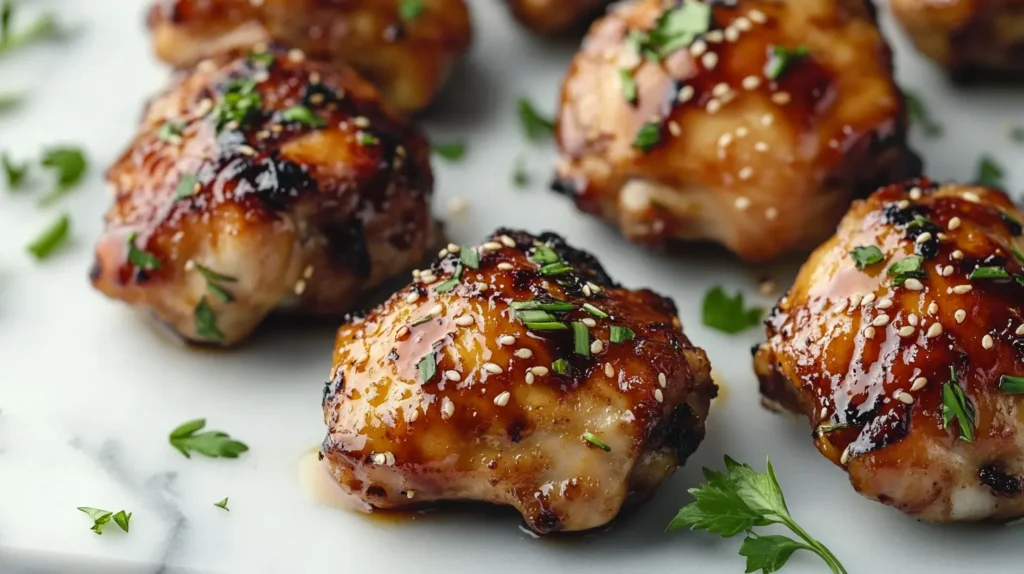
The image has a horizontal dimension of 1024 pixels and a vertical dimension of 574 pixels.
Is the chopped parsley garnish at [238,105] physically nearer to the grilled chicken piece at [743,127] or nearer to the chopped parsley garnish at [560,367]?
the grilled chicken piece at [743,127]

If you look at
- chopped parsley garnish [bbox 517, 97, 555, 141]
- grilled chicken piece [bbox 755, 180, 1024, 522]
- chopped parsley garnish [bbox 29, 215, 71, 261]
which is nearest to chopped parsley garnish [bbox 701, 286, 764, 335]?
grilled chicken piece [bbox 755, 180, 1024, 522]

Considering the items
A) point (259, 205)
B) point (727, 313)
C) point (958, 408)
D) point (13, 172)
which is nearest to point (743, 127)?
point (727, 313)

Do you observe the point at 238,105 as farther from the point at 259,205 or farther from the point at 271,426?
the point at 271,426

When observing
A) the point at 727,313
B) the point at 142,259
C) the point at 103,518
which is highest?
the point at 142,259

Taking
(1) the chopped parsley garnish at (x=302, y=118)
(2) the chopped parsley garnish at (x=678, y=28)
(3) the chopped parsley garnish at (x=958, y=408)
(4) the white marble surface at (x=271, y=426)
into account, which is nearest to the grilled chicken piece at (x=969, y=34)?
(4) the white marble surface at (x=271, y=426)

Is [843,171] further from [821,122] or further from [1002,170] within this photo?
[1002,170]

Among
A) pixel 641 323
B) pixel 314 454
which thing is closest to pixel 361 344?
pixel 314 454

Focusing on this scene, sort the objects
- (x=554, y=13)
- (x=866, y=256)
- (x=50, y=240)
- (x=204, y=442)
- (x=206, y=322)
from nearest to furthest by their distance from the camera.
→ 1. (x=866, y=256)
2. (x=204, y=442)
3. (x=206, y=322)
4. (x=50, y=240)
5. (x=554, y=13)
